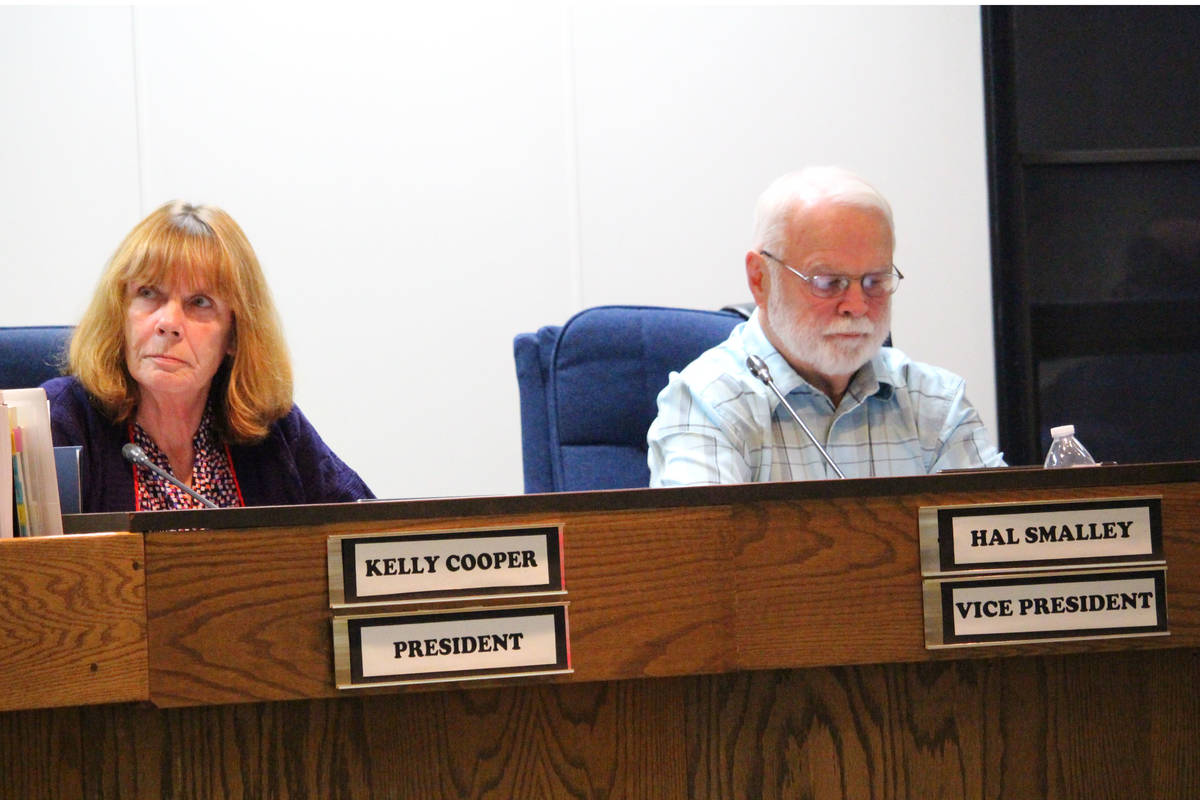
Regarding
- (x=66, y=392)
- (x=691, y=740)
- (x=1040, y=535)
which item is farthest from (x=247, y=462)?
(x=1040, y=535)

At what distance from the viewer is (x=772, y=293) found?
74.0 inches

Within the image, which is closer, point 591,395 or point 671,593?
point 671,593

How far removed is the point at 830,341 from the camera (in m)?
1.83

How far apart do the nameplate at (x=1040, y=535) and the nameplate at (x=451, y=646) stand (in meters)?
0.29

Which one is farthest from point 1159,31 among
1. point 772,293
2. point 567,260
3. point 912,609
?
point 912,609

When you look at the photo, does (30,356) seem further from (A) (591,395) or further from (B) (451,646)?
(B) (451,646)

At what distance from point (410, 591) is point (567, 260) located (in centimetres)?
206

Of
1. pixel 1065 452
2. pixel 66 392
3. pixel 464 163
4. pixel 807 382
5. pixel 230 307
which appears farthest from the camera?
pixel 464 163

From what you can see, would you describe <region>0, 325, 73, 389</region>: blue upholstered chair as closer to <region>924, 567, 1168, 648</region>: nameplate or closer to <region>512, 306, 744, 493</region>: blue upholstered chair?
<region>512, 306, 744, 493</region>: blue upholstered chair

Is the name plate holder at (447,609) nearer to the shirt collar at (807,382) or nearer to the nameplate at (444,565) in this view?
the nameplate at (444,565)

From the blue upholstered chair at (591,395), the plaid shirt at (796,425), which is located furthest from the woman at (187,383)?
the plaid shirt at (796,425)

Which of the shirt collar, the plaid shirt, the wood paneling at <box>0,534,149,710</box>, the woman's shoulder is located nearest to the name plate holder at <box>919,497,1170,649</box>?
the wood paneling at <box>0,534,149,710</box>

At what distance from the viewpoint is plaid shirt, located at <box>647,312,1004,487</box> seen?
5.71ft

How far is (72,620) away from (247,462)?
3.09 feet
